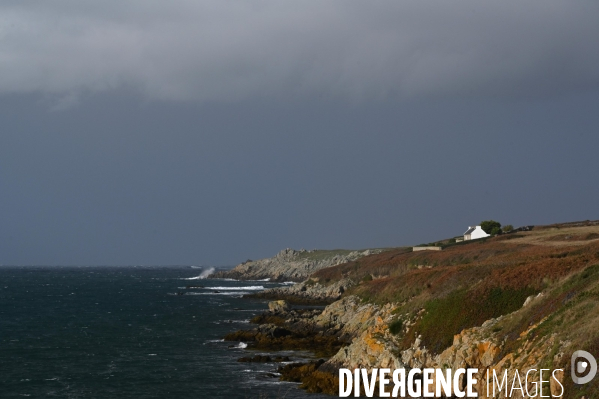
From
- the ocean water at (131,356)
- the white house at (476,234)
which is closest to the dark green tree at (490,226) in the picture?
the white house at (476,234)

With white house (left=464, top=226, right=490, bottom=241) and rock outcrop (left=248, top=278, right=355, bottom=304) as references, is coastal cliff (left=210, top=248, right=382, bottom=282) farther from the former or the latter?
rock outcrop (left=248, top=278, right=355, bottom=304)

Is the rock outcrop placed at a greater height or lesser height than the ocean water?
greater

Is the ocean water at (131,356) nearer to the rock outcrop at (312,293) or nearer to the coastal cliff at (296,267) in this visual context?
the rock outcrop at (312,293)

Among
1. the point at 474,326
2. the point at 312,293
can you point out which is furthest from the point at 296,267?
the point at 474,326

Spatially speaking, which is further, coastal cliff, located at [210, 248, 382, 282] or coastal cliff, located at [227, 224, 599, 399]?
coastal cliff, located at [210, 248, 382, 282]

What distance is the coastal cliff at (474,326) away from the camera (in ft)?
72.8

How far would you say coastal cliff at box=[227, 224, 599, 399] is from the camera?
2219 centimetres

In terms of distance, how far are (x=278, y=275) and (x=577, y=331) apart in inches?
6009

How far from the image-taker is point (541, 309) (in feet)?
88.7

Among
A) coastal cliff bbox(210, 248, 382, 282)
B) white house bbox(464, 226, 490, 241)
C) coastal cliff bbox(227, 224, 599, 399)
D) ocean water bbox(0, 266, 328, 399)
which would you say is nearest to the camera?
coastal cliff bbox(227, 224, 599, 399)

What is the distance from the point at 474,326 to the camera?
31.4 m

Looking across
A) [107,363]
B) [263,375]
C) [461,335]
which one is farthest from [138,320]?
[461,335]

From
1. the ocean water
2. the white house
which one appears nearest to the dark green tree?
the white house

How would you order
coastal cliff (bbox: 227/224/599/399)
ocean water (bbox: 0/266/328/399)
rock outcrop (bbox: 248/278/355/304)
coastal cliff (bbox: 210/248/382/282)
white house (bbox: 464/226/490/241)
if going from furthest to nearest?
coastal cliff (bbox: 210/248/382/282)
white house (bbox: 464/226/490/241)
rock outcrop (bbox: 248/278/355/304)
ocean water (bbox: 0/266/328/399)
coastal cliff (bbox: 227/224/599/399)
